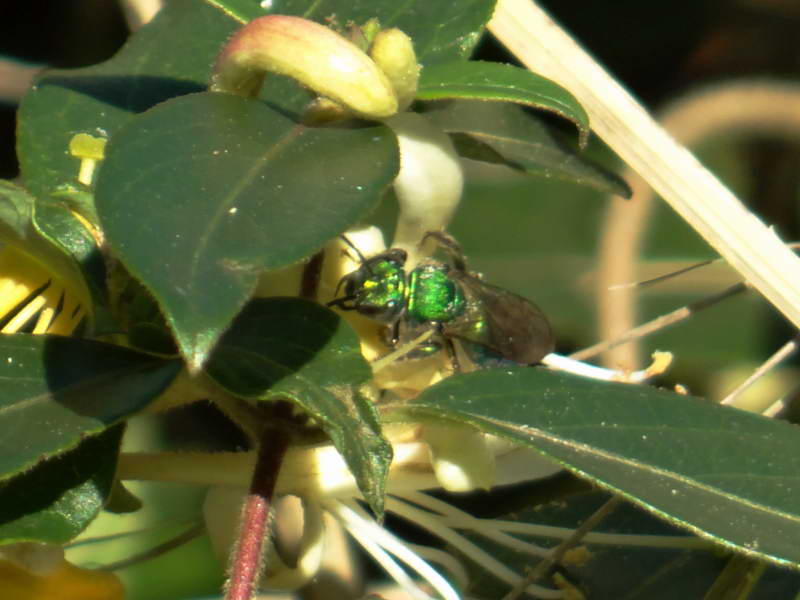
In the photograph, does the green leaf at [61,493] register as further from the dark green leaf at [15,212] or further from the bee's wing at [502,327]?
the bee's wing at [502,327]

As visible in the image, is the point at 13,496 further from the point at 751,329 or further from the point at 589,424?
the point at 751,329

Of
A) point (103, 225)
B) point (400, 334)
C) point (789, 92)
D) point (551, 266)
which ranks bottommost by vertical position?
point (551, 266)

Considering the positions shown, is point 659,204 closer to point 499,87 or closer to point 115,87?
point 115,87

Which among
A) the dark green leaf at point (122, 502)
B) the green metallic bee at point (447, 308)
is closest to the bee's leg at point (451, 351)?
the green metallic bee at point (447, 308)

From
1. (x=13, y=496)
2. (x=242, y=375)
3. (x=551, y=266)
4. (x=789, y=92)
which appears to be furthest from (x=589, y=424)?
(x=551, y=266)

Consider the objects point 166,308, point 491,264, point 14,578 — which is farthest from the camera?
point 491,264

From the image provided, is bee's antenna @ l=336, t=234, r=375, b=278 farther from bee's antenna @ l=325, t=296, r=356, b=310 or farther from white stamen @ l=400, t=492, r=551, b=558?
white stamen @ l=400, t=492, r=551, b=558
